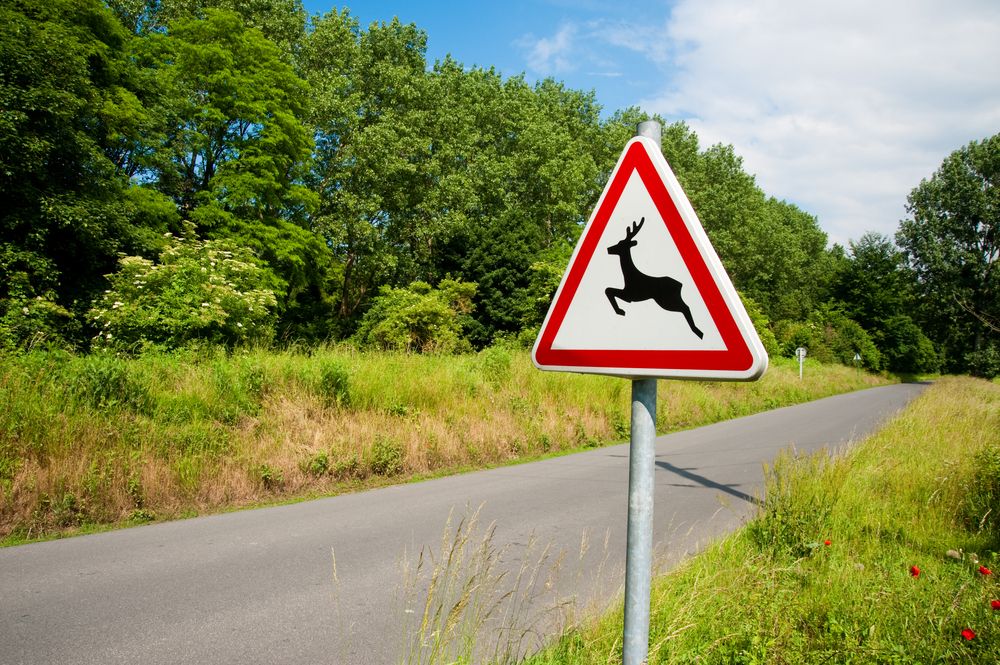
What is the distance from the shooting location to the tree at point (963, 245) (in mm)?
47094

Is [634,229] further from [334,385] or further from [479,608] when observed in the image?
[334,385]

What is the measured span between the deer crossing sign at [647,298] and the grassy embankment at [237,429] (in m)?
6.24

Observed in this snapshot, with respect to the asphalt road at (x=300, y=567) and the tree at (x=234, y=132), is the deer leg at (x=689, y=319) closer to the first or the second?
the asphalt road at (x=300, y=567)

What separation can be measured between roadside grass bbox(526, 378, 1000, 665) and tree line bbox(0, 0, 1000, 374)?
35.1ft

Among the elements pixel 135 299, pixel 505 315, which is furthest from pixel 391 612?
pixel 505 315

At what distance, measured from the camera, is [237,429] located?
7.90m

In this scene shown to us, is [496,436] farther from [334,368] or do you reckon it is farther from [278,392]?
[278,392]

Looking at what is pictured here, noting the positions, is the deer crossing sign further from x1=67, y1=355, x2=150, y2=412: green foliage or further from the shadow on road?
x1=67, y1=355, x2=150, y2=412: green foliage

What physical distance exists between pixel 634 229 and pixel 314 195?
25.7 meters

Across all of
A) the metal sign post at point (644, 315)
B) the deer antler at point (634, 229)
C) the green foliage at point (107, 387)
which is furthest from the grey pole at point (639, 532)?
the green foliage at point (107, 387)

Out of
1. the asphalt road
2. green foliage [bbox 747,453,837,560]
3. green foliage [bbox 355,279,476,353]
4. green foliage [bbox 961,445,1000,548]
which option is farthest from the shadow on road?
green foliage [bbox 355,279,476,353]

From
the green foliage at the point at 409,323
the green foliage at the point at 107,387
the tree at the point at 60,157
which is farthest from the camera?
the green foliage at the point at 409,323

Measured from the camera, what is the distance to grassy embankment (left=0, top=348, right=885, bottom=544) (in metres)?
6.11

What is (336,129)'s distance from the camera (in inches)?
1201
